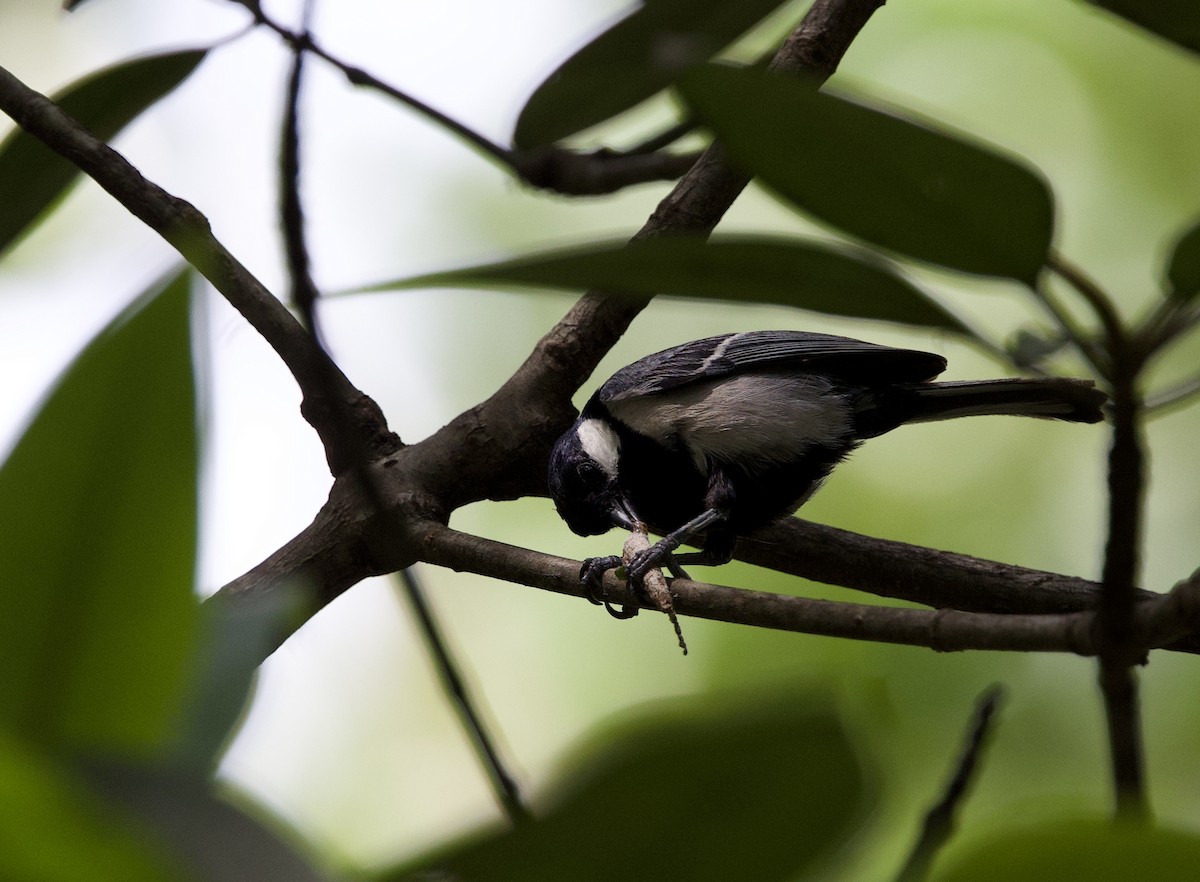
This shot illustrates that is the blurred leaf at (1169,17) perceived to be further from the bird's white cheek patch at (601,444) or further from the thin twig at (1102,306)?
the bird's white cheek patch at (601,444)

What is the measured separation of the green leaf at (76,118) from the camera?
1.95 m

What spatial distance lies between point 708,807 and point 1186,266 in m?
0.50

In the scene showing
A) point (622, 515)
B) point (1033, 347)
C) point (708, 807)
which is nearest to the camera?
point (708, 807)

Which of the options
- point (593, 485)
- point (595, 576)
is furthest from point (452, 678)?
point (593, 485)

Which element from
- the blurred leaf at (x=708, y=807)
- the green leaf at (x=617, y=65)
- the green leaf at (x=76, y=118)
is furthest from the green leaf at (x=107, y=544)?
the green leaf at (x=76, y=118)

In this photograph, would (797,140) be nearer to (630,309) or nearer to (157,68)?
(630,309)

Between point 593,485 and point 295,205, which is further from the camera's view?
point 593,485

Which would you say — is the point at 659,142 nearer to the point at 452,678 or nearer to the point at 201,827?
the point at 452,678

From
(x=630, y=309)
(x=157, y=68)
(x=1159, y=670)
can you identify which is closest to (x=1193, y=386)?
(x=630, y=309)

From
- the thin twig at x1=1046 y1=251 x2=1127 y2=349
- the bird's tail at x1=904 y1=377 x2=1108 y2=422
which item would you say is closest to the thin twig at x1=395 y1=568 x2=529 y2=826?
the thin twig at x1=1046 y1=251 x2=1127 y2=349

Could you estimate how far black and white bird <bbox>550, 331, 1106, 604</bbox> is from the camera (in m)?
2.38

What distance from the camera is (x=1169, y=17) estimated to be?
112 centimetres

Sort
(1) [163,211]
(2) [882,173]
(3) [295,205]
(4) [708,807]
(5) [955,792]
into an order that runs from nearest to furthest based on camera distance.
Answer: (4) [708,807]
(2) [882,173]
(5) [955,792]
(3) [295,205]
(1) [163,211]

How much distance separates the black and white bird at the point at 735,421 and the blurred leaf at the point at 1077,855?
73.2 inches
